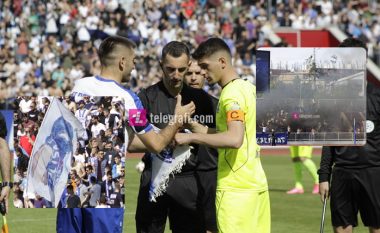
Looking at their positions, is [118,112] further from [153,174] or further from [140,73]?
[140,73]

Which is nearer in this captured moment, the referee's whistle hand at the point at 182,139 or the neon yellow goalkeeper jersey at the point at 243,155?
the referee's whistle hand at the point at 182,139

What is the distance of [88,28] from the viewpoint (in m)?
34.8

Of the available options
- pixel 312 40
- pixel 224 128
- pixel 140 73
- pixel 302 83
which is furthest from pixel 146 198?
pixel 312 40

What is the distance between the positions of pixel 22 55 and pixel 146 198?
81.1 feet

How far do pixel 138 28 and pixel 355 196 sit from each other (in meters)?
26.4

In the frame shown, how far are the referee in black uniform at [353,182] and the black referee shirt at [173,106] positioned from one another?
144 cm

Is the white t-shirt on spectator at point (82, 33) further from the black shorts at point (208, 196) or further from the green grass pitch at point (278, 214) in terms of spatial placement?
the black shorts at point (208, 196)

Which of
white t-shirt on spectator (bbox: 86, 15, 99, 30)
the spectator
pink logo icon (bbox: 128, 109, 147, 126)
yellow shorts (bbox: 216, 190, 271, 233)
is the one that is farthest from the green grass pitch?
white t-shirt on spectator (bbox: 86, 15, 99, 30)

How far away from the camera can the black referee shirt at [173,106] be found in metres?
9.04

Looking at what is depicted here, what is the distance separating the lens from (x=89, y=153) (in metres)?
6.69

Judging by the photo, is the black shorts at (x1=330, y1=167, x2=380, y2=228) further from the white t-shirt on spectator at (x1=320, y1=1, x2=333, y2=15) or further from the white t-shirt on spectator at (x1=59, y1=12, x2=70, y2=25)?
the white t-shirt on spectator at (x1=320, y1=1, x2=333, y2=15)

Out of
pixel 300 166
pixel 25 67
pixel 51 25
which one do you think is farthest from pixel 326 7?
pixel 300 166

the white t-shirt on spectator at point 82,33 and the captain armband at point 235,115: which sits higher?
the white t-shirt on spectator at point 82,33

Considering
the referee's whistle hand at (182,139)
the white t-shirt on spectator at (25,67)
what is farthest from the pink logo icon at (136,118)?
the white t-shirt on spectator at (25,67)
